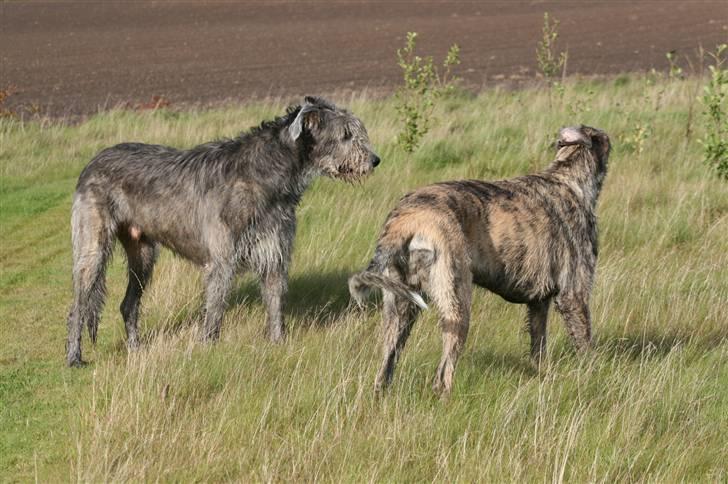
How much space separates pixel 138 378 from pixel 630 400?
9.29 feet

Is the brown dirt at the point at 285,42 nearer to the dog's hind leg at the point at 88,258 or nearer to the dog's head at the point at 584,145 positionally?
the dog's hind leg at the point at 88,258

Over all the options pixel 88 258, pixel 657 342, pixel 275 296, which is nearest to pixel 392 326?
pixel 275 296

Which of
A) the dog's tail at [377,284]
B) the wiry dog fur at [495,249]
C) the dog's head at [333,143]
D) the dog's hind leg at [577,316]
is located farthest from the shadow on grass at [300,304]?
the dog's tail at [377,284]

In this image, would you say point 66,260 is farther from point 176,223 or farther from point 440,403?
point 440,403

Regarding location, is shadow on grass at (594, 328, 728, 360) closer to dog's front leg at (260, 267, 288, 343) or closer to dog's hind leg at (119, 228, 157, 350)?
dog's front leg at (260, 267, 288, 343)

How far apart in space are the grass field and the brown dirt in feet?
51.4

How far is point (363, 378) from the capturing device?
606cm

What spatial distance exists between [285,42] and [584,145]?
3470 centimetres

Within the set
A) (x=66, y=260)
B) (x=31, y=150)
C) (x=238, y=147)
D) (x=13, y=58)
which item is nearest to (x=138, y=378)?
(x=238, y=147)

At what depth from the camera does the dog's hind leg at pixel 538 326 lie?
6.72 metres

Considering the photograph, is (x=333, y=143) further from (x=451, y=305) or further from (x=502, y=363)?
(x=451, y=305)

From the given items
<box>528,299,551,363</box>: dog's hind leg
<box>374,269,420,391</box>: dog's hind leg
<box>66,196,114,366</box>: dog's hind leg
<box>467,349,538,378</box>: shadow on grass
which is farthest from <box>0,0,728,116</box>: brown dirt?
<box>374,269,420,391</box>: dog's hind leg

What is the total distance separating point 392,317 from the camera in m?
6.05

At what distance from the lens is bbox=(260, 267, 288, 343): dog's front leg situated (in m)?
7.43
